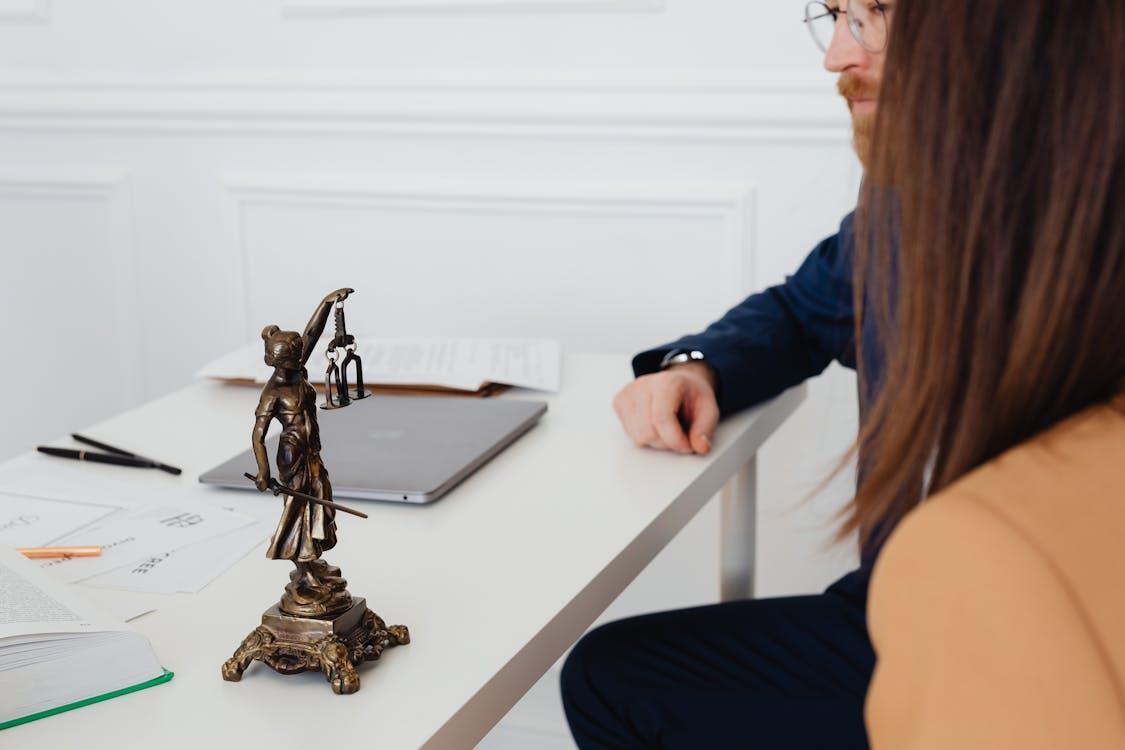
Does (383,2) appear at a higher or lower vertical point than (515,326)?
higher

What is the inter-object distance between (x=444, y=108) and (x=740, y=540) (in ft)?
2.85

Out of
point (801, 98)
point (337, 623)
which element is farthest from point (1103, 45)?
point (801, 98)

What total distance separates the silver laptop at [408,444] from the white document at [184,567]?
0.41 ft

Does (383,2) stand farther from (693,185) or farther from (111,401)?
(111,401)

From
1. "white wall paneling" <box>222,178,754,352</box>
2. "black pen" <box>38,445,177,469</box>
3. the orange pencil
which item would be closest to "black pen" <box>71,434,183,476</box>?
"black pen" <box>38,445,177,469</box>

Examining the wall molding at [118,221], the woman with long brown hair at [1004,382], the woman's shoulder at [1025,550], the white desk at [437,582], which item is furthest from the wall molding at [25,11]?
the woman's shoulder at [1025,550]

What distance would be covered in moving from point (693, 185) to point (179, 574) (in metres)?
1.24

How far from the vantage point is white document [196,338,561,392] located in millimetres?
1568

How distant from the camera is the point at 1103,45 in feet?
1.93

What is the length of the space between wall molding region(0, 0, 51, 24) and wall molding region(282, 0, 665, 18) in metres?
0.51

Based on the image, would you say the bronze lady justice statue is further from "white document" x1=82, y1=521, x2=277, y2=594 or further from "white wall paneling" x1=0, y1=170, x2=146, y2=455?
"white wall paneling" x1=0, y1=170, x2=146, y2=455

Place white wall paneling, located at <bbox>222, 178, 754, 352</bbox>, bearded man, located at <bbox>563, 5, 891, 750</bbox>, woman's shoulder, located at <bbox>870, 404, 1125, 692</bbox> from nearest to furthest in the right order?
woman's shoulder, located at <bbox>870, 404, 1125, 692</bbox>
bearded man, located at <bbox>563, 5, 891, 750</bbox>
white wall paneling, located at <bbox>222, 178, 754, 352</bbox>

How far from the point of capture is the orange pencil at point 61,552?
43.0 inches

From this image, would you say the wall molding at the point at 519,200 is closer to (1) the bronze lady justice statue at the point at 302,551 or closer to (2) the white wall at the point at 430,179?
(2) the white wall at the point at 430,179
